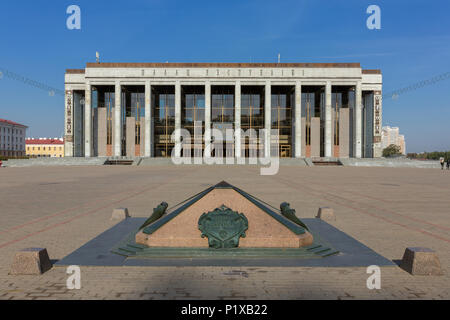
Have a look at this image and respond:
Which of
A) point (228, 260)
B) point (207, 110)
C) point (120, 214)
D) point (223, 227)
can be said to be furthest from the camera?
point (207, 110)

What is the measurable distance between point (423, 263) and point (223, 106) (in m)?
59.2

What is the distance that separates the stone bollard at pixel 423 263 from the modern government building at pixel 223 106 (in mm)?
52136

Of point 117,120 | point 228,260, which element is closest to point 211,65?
point 117,120

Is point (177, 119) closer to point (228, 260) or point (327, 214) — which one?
point (327, 214)

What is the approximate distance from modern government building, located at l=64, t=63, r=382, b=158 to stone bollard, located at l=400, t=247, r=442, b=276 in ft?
171

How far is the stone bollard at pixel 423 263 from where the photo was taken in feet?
13.6

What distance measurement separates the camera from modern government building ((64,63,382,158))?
186 feet

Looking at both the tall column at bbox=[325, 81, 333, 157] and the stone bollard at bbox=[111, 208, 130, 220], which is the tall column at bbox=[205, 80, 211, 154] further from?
the stone bollard at bbox=[111, 208, 130, 220]

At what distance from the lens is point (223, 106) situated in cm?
6194

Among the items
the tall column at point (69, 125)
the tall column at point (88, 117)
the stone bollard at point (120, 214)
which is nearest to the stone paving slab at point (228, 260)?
the stone bollard at point (120, 214)

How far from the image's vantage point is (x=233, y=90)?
61.9m

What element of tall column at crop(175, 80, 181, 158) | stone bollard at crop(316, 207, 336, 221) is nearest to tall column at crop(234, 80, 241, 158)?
tall column at crop(175, 80, 181, 158)

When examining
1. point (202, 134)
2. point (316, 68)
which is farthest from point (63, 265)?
point (316, 68)

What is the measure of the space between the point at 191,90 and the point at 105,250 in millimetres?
59168
